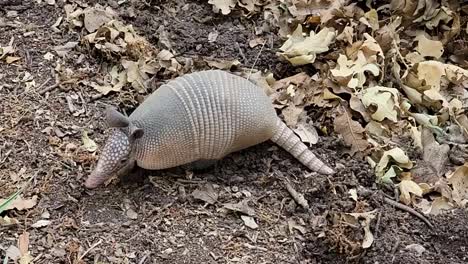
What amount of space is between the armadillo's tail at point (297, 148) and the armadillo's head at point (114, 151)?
80cm

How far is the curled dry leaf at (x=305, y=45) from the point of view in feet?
15.8

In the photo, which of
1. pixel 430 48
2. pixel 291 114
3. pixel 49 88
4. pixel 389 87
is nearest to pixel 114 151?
pixel 49 88

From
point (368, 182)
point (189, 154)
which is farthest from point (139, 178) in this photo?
point (368, 182)

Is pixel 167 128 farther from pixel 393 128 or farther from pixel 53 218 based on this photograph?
pixel 393 128

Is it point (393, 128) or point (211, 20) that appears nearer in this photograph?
point (393, 128)

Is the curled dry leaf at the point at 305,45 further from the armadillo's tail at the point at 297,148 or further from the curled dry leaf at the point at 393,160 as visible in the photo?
the curled dry leaf at the point at 393,160

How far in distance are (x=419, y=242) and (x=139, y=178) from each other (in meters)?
1.52

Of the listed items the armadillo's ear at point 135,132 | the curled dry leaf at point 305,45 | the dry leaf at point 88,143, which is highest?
the armadillo's ear at point 135,132

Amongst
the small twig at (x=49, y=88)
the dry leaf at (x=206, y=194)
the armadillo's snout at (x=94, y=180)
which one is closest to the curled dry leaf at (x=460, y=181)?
the dry leaf at (x=206, y=194)

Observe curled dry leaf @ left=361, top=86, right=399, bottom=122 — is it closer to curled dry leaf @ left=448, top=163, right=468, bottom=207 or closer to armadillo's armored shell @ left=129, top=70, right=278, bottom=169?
curled dry leaf @ left=448, top=163, right=468, bottom=207

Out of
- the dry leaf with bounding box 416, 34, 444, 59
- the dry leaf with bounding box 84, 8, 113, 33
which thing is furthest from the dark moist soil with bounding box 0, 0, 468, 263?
the dry leaf with bounding box 416, 34, 444, 59

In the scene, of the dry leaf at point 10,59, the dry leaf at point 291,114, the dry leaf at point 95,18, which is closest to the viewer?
the dry leaf at point 291,114

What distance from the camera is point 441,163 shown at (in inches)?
175

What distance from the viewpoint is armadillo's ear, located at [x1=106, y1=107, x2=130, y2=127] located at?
3.98 m
